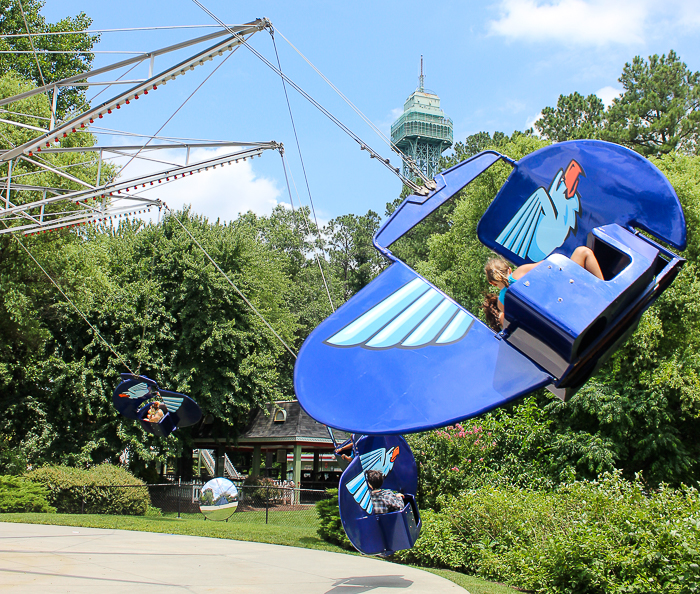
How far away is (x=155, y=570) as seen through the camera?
346 inches

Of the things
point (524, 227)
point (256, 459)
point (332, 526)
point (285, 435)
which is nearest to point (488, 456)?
point (332, 526)

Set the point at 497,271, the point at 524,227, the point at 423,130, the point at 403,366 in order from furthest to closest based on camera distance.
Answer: the point at 423,130, the point at 524,227, the point at 497,271, the point at 403,366

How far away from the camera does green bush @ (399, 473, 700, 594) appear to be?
7.02m

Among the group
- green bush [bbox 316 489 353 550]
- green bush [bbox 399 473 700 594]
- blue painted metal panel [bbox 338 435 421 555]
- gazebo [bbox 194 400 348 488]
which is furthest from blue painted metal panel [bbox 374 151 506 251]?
gazebo [bbox 194 400 348 488]

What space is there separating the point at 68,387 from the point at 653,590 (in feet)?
71.2

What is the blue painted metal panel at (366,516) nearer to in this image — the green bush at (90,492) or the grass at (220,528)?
the grass at (220,528)

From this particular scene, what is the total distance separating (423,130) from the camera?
84812 millimetres

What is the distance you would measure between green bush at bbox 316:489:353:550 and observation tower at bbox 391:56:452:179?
71.5 metres

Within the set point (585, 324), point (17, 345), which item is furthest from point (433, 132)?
point (585, 324)

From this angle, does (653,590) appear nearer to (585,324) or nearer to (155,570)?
(585,324)

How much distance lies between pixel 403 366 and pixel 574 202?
4.99 feet

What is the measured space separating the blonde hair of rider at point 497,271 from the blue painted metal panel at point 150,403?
10.6 metres

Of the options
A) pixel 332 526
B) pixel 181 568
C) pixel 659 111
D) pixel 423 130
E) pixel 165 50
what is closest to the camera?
pixel 181 568

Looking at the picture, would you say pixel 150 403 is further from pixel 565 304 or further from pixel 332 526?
pixel 565 304
